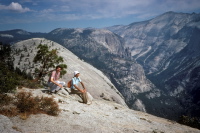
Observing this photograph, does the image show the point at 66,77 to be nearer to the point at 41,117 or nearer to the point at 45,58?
the point at 45,58

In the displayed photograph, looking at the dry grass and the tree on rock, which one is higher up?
the tree on rock

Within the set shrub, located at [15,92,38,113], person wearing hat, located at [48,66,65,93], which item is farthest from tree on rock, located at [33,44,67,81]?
shrub, located at [15,92,38,113]

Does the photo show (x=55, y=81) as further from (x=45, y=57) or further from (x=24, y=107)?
(x=45, y=57)

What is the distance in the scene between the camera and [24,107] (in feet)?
35.8

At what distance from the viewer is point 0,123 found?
28.7 feet

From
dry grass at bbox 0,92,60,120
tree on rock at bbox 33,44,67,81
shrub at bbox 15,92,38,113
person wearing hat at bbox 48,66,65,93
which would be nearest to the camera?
dry grass at bbox 0,92,60,120

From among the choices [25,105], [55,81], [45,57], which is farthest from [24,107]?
[45,57]

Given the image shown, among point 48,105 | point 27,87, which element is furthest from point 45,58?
point 48,105

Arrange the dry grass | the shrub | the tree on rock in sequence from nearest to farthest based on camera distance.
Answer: the dry grass
the shrub
the tree on rock

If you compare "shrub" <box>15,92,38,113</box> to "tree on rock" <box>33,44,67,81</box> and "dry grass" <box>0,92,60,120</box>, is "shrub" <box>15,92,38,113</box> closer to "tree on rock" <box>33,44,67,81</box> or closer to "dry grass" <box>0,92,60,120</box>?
"dry grass" <box>0,92,60,120</box>

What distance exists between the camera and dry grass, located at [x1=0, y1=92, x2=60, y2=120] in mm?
10302

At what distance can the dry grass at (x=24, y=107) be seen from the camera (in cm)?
1030

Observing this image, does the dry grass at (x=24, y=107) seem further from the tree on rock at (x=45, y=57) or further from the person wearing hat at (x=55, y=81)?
the tree on rock at (x=45, y=57)

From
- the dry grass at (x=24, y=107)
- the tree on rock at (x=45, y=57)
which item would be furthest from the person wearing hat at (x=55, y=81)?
the tree on rock at (x=45, y=57)
